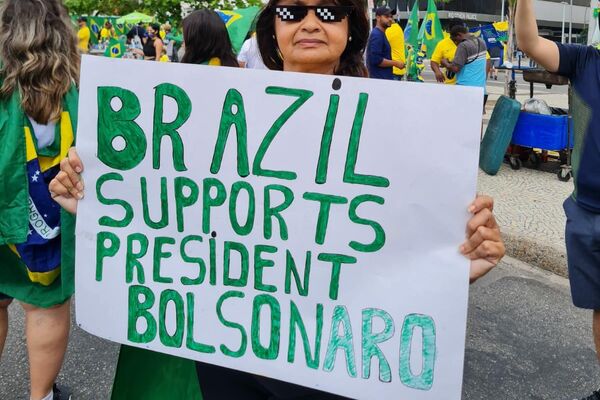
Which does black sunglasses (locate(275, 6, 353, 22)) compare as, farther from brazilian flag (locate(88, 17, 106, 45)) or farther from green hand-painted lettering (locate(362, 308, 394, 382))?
brazilian flag (locate(88, 17, 106, 45))

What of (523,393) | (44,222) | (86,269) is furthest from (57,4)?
(523,393)

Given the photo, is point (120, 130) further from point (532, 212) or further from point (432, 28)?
point (432, 28)

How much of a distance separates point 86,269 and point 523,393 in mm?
2116

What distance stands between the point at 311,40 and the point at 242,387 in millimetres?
903

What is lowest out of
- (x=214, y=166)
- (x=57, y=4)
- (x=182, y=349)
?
(x=182, y=349)

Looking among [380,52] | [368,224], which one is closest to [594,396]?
[368,224]

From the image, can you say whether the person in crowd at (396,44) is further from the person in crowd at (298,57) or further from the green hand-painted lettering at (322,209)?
the green hand-painted lettering at (322,209)

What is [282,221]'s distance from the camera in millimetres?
1325

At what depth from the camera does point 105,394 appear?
2.63m

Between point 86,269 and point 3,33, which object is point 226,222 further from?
point 3,33

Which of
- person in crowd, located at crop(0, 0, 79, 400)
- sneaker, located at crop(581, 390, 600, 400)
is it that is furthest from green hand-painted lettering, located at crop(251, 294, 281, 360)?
sneaker, located at crop(581, 390, 600, 400)

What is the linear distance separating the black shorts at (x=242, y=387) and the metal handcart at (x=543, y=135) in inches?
209

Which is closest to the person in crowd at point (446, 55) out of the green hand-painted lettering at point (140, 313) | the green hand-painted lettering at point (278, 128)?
the green hand-painted lettering at point (278, 128)

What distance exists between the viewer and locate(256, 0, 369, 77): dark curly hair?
1.49m
